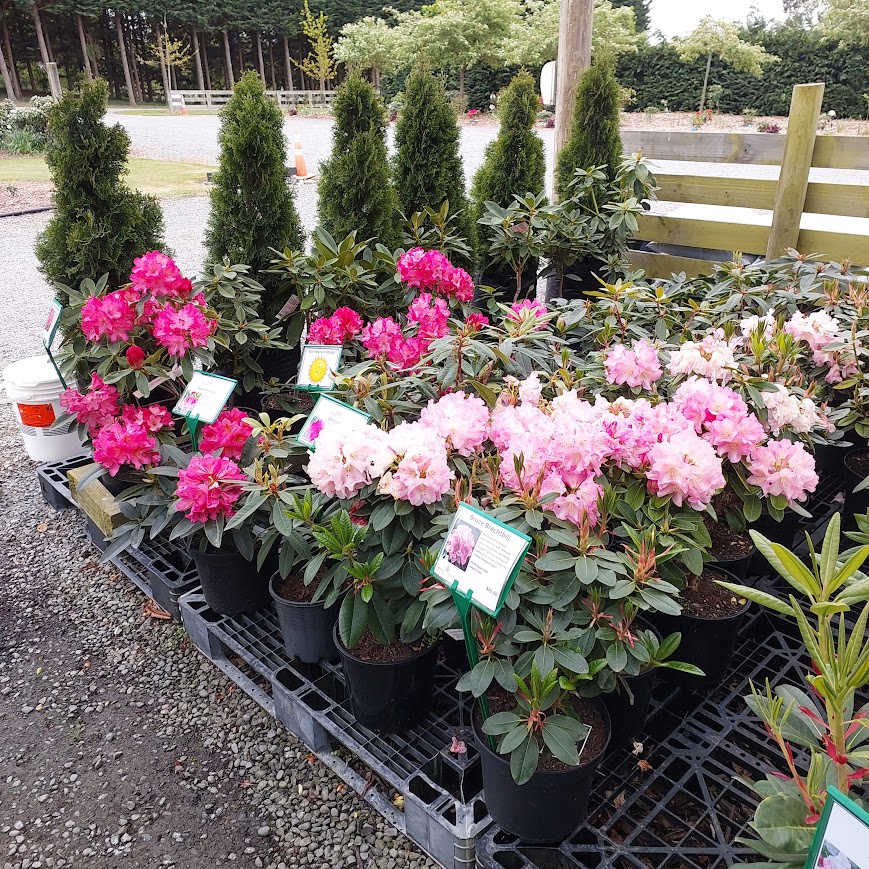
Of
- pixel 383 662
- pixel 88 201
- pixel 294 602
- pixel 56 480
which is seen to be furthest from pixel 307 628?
pixel 88 201

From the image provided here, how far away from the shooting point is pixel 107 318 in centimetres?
211

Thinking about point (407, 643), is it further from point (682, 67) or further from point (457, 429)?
point (682, 67)

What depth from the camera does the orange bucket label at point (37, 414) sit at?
2.69 meters

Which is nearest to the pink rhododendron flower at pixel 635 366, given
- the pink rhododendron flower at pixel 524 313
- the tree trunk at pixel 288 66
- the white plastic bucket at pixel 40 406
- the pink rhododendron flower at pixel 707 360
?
the pink rhododendron flower at pixel 707 360

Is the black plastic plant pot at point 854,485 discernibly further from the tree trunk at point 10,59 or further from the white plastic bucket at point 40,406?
the tree trunk at point 10,59

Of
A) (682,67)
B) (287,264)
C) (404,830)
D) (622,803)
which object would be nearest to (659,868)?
(622,803)

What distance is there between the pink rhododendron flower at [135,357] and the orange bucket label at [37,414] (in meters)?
0.79

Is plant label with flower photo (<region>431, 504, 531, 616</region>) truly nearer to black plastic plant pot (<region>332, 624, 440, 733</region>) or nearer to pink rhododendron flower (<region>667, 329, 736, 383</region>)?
black plastic plant pot (<region>332, 624, 440, 733</region>)

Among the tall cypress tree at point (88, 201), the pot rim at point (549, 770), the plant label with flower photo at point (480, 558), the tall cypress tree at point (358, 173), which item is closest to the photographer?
the plant label with flower photo at point (480, 558)

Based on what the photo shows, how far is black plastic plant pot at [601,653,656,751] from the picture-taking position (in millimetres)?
1457

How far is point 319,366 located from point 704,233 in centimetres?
303

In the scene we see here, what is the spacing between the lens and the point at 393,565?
1.44 meters

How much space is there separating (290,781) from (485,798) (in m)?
0.53

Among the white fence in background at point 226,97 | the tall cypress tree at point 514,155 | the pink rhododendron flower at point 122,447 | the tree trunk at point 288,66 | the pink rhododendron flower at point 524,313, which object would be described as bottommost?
the pink rhododendron flower at point 122,447
